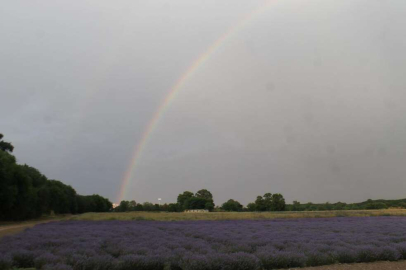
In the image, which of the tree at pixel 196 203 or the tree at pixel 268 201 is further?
the tree at pixel 196 203

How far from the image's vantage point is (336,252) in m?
14.0

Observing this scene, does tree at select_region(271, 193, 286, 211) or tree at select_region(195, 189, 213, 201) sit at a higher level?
tree at select_region(195, 189, 213, 201)

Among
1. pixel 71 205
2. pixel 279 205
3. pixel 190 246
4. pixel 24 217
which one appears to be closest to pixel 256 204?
pixel 279 205

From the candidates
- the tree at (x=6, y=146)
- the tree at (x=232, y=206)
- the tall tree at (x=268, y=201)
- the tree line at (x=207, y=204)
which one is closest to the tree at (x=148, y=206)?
the tree line at (x=207, y=204)

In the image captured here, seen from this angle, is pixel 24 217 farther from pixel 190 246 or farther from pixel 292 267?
pixel 292 267

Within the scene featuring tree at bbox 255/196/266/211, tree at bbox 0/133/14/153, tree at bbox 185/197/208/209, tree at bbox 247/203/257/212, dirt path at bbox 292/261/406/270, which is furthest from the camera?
tree at bbox 185/197/208/209

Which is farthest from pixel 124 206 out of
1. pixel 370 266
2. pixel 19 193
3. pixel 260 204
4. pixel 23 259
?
pixel 370 266

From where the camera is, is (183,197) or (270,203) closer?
(270,203)

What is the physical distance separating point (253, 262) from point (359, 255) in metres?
5.36

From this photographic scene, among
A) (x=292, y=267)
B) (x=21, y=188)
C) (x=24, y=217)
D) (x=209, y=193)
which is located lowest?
(x=292, y=267)

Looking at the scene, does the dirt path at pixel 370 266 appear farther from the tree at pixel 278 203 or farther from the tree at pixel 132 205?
the tree at pixel 132 205

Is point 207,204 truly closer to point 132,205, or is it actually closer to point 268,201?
point 268,201

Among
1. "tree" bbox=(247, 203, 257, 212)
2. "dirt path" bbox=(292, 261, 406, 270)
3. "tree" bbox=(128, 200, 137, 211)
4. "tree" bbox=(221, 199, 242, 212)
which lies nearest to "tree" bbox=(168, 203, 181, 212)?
"tree" bbox=(128, 200, 137, 211)

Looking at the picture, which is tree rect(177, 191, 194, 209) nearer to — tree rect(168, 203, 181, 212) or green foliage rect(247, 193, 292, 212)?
tree rect(168, 203, 181, 212)
